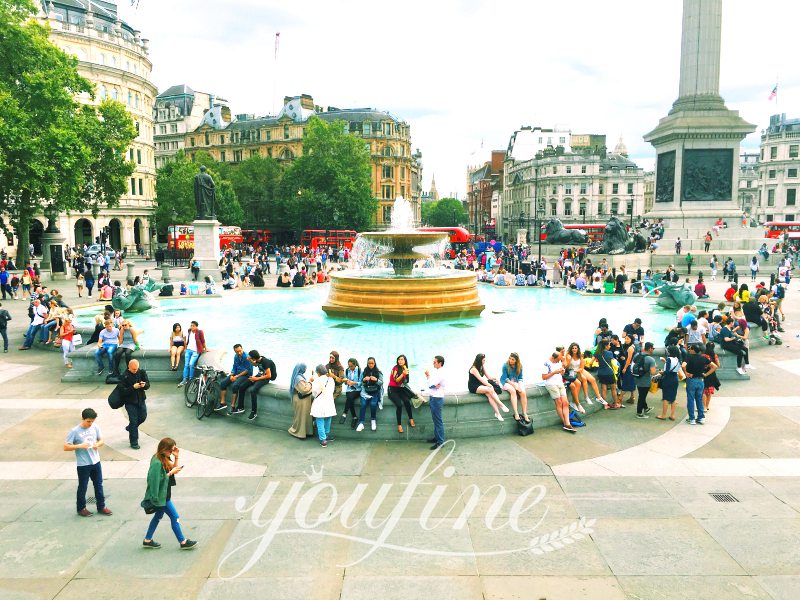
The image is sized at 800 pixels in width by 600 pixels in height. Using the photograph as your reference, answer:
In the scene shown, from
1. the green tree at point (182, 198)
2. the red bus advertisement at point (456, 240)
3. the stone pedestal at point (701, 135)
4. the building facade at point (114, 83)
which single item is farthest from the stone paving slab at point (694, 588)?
the green tree at point (182, 198)

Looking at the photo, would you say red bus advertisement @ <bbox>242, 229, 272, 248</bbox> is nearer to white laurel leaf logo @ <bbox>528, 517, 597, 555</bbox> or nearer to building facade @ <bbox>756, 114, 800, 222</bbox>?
white laurel leaf logo @ <bbox>528, 517, 597, 555</bbox>

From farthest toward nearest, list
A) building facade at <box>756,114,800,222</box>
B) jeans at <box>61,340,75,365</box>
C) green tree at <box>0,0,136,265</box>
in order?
building facade at <box>756,114,800,222</box> < green tree at <box>0,0,136,265</box> < jeans at <box>61,340,75,365</box>

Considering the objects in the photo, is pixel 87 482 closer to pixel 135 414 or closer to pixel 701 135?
pixel 135 414

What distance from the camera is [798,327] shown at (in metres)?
18.9

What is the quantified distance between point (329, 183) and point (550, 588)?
6735 centimetres

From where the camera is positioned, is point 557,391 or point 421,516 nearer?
point 421,516

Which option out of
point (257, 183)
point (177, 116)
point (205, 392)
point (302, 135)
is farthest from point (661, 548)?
point (177, 116)

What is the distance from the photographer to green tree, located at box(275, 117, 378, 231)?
69312 mm

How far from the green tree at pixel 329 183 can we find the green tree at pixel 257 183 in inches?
281

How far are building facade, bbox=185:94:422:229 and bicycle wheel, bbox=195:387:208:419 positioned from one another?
80.7 m

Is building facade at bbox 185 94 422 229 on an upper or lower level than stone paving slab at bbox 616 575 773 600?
upper

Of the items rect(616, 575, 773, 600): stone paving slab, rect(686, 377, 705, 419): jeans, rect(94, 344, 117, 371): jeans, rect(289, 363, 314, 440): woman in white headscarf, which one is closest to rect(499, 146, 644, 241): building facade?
rect(686, 377, 705, 419): jeans

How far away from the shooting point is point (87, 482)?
7.03m

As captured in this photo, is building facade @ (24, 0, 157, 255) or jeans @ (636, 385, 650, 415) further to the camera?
building facade @ (24, 0, 157, 255)
